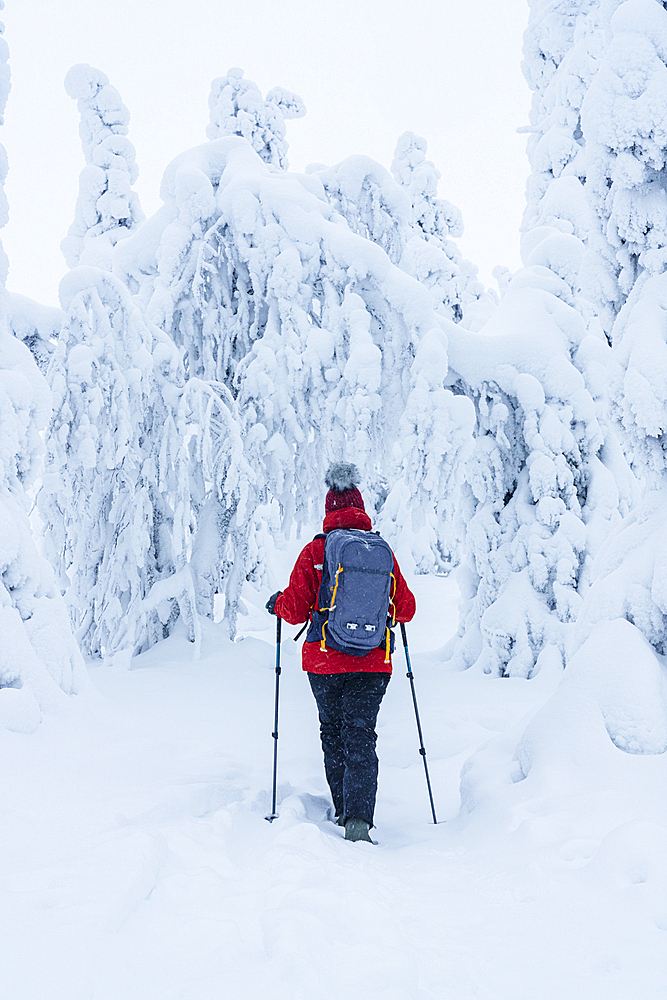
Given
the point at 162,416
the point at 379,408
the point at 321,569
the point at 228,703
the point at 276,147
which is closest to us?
the point at 321,569

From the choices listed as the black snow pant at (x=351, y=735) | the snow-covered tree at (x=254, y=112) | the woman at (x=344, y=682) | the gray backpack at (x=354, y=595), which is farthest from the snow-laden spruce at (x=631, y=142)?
the snow-covered tree at (x=254, y=112)

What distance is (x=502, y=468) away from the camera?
8.47 m

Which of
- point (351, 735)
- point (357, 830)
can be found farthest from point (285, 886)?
point (351, 735)

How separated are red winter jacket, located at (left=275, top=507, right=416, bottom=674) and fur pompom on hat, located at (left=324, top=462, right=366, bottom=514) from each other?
5 centimetres

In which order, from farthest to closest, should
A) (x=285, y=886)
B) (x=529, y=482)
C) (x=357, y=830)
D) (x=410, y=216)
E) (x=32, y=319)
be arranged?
1. (x=410, y=216)
2. (x=529, y=482)
3. (x=32, y=319)
4. (x=357, y=830)
5. (x=285, y=886)

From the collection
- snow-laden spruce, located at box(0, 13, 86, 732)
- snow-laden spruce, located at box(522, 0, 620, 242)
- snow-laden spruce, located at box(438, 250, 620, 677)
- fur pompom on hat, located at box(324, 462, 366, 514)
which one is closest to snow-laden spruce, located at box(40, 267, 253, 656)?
snow-laden spruce, located at box(0, 13, 86, 732)

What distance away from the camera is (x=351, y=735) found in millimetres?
3764

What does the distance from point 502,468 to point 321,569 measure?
512 cm

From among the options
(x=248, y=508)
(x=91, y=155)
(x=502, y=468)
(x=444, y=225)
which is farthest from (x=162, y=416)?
(x=444, y=225)

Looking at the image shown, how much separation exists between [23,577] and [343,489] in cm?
220

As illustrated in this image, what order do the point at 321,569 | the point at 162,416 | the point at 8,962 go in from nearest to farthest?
the point at 8,962
the point at 321,569
the point at 162,416

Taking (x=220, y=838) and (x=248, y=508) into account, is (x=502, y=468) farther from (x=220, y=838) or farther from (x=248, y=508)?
(x=220, y=838)

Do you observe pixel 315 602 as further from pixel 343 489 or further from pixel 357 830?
pixel 357 830

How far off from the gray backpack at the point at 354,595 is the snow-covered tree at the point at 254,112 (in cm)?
961
